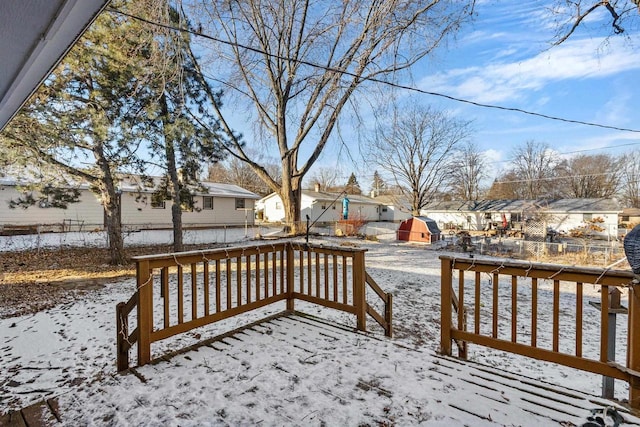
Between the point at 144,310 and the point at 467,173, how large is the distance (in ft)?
104

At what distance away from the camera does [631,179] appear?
2752cm

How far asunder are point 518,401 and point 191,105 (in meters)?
10.0

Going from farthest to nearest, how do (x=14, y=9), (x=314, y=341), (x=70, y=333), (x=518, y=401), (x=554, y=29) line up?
(x=554, y=29) → (x=70, y=333) → (x=314, y=341) → (x=518, y=401) → (x=14, y=9)

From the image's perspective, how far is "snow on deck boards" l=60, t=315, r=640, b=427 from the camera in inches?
74.1

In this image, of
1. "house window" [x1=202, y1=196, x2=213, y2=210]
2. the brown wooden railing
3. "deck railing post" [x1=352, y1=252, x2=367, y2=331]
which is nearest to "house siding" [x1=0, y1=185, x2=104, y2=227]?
"house window" [x1=202, y1=196, x2=213, y2=210]

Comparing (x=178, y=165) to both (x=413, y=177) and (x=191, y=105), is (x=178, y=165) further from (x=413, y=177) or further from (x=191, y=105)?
(x=413, y=177)

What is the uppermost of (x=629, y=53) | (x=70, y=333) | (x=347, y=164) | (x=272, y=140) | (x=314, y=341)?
(x=629, y=53)

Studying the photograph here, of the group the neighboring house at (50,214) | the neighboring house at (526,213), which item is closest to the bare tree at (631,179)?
the neighboring house at (526,213)

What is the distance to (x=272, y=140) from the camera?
11711mm

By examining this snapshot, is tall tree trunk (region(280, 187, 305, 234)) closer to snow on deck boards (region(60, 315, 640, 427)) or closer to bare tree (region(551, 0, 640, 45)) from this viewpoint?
bare tree (region(551, 0, 640, 45))

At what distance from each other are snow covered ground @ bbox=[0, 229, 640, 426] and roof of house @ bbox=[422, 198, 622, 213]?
19151mm

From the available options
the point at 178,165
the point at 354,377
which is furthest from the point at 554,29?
the point at 178,165

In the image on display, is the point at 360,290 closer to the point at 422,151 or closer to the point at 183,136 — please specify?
the point at 183,136

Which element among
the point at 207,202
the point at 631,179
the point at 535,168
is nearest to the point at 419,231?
the point at 207,202
